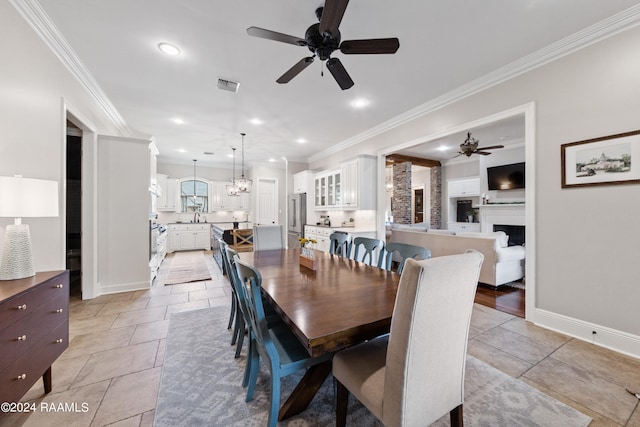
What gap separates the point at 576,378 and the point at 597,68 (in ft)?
8.77

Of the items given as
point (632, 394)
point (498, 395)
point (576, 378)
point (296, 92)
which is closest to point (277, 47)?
point (296, 92)

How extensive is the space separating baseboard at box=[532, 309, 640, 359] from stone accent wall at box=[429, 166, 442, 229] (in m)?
6.27

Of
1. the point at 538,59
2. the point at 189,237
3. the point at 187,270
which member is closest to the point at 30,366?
the point at 187,270

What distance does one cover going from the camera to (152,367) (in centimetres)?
201

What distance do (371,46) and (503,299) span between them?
3599mm

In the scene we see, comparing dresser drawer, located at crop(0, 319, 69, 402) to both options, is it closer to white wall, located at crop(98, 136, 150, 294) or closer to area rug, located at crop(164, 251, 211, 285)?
white wall, located at crop(98, 136, 150, 294)


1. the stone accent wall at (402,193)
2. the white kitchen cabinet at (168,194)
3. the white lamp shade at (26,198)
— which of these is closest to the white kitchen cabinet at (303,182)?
the stone accent wall at (402,193)

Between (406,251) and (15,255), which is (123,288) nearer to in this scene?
(15,255)

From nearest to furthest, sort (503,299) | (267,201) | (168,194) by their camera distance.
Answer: (503,299) < (168,194) < (267,201)

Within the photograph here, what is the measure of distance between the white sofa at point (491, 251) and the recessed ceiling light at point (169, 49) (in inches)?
→ 178

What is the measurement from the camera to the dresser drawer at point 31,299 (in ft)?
4.03

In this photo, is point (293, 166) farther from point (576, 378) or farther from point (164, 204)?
point (576, 378)

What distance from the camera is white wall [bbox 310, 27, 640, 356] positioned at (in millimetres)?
2135

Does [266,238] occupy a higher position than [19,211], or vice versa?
[19,211]
